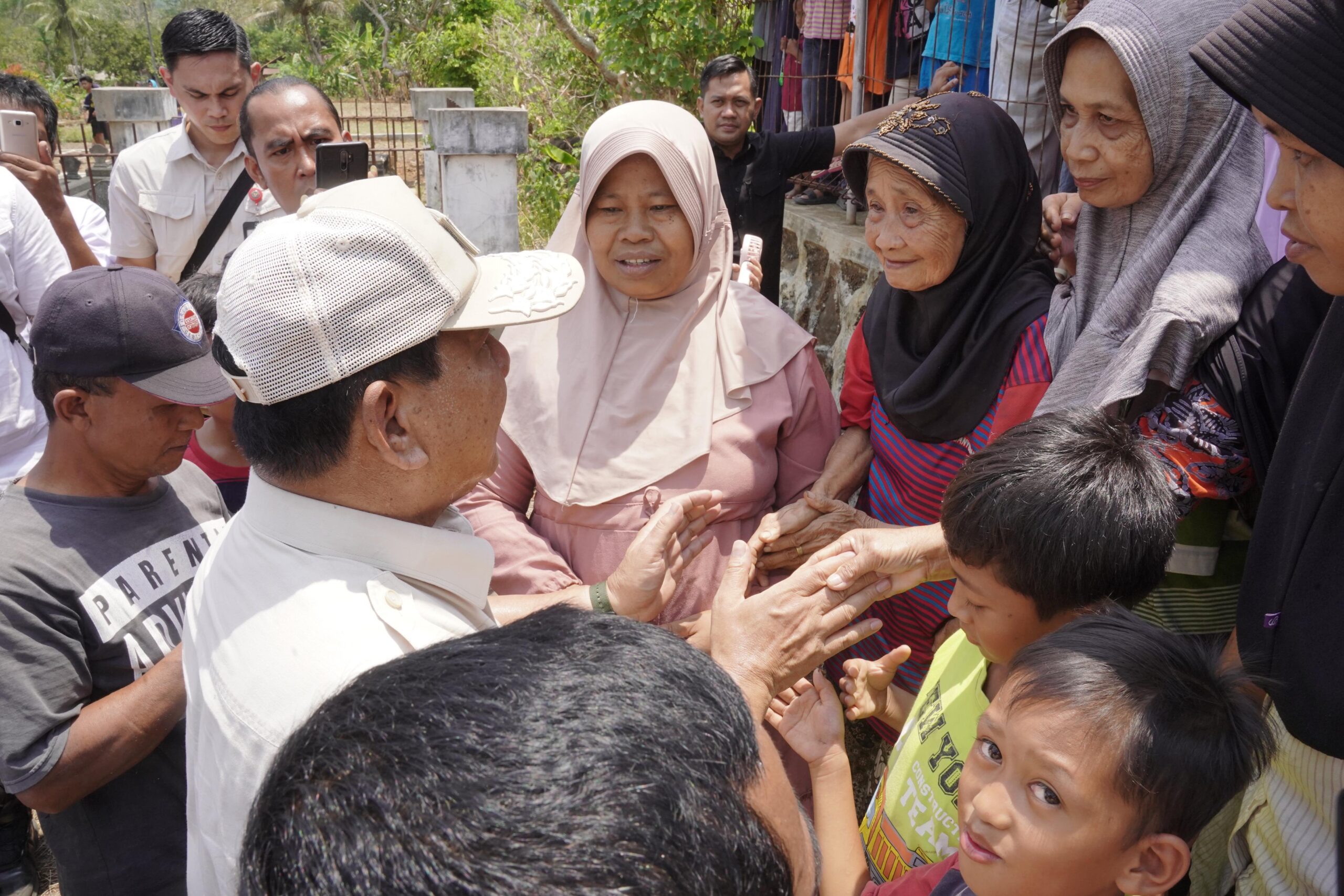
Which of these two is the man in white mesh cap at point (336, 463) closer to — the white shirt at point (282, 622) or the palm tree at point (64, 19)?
the white shirt at point (282, 622)

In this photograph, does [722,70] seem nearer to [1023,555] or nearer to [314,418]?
[1023,555]

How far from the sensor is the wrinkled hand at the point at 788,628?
192cm

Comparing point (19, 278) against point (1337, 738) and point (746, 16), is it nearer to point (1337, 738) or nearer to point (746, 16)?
point (1337, 738)

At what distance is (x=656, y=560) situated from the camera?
213cm

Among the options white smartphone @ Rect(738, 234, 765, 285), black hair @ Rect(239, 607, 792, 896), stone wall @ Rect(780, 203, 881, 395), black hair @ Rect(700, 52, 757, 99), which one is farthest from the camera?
black hair @ Rect(700, 52, 757, 99)

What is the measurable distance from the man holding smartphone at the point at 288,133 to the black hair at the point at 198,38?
0.60 metres

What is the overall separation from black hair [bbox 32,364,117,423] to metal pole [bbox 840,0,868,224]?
3.86m

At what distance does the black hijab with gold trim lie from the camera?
85.0 inches

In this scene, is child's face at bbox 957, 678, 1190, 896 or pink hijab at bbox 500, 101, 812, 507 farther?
pink hijab at bbox 500, 101, 812, 507

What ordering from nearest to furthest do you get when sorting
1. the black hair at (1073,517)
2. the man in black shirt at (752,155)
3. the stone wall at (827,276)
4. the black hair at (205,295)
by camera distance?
the black hair at (1073,517), the black hair at (205,295), the stone wall at (827,276), the man in black shirt at (752,155)

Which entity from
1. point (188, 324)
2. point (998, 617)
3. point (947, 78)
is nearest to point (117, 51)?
point (947, 78)

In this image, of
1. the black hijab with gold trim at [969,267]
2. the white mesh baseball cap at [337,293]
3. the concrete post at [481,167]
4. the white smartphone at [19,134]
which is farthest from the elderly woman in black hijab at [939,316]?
the concrete post at [481,167]

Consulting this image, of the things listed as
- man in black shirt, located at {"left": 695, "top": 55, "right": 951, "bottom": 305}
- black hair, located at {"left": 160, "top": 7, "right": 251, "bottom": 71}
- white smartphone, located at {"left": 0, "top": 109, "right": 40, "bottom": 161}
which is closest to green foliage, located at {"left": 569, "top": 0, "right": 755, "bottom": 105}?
man in black shirt, located at {"left": 695, "top": 55, "right": 951, "bottom": 305}

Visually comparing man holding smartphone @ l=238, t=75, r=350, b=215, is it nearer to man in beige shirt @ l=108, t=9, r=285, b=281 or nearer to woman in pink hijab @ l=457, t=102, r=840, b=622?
man in beige shirt @ l=108, t=9, r=285, b=281
